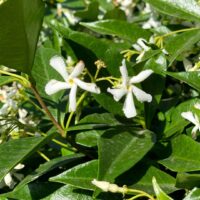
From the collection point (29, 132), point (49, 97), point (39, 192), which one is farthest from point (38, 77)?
point (39, 192)

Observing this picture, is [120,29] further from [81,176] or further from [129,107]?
[81,176]

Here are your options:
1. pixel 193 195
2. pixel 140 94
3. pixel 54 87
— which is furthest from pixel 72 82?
pixel 193 195

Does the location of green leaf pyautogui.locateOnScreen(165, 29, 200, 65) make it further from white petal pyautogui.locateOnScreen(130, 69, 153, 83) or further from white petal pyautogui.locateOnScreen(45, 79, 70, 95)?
white petal pyautogui.locateOnScreen(45, 79, 70, 95)

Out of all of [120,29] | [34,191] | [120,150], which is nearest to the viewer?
[120,150]

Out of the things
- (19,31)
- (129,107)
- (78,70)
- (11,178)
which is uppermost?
(19,31)

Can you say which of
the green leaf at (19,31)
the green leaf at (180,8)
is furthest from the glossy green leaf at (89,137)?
the green leaf at (180,8)

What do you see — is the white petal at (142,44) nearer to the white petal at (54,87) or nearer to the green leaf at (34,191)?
the white petal at (54,87)
